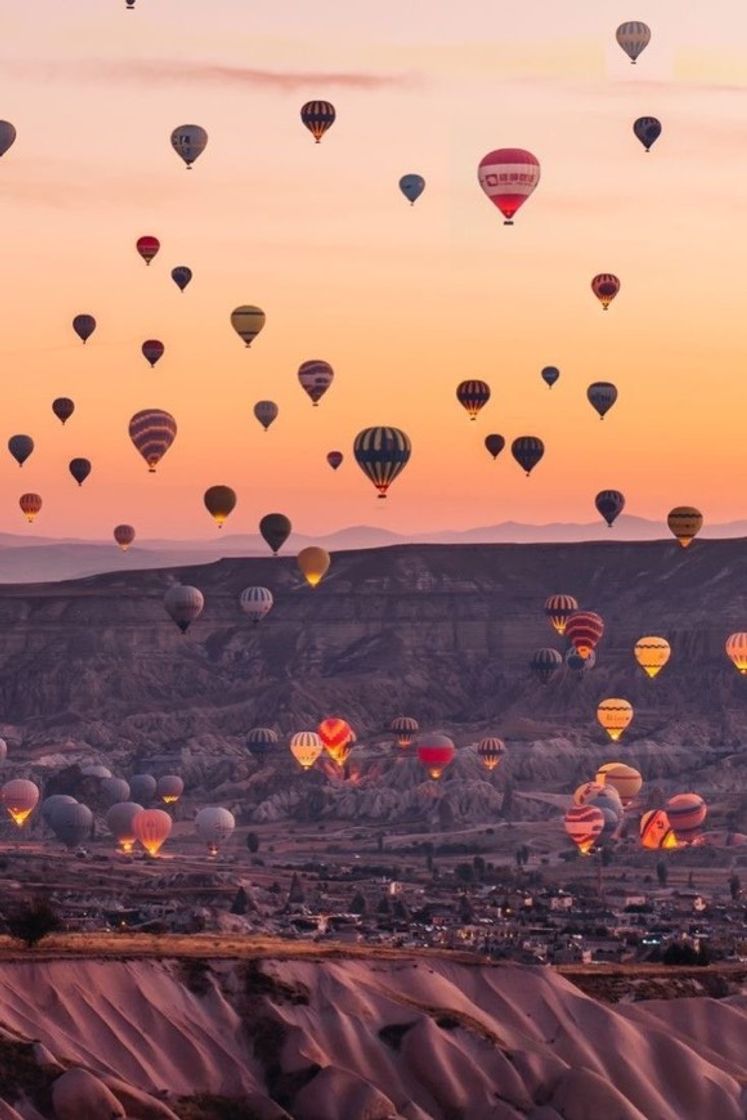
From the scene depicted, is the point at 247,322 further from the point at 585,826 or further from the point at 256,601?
the point at 256,601

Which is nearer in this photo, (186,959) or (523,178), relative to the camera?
Result: (186,959)

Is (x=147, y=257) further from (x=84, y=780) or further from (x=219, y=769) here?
(x=219, y=769)

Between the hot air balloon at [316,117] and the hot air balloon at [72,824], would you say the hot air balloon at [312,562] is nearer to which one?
the hot air balloon at [72,824]

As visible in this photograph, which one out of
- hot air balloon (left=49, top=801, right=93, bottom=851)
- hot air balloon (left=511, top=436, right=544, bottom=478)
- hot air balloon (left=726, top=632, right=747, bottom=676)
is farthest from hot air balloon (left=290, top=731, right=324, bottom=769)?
hot air balloon (left=511, top=436, right=544, bottom=478)

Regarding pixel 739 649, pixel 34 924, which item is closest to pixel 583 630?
pixel 739 649

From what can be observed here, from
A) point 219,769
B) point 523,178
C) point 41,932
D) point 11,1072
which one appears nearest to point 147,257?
point 523,178

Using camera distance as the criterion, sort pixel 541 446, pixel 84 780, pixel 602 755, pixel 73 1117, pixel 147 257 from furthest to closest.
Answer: pixel 602 755 → pixel 84 780 → pixel 541 446 → pixel 147 257 → pixel 73 1117

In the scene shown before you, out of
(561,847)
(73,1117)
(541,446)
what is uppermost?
(541,446)
